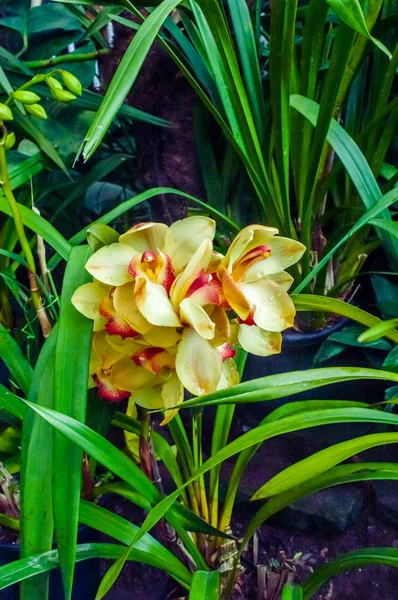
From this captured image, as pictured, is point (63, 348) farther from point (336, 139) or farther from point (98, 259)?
point (336, 139)

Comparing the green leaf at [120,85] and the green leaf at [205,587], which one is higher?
the green leaf at [120,85]

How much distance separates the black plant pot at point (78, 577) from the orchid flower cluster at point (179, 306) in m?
0.39

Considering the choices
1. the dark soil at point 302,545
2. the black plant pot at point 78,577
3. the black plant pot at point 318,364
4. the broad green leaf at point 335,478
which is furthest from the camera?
the black plant pot at point 318,364

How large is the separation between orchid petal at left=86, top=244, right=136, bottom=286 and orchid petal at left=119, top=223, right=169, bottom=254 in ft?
0.05

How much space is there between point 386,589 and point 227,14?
1.05 metres

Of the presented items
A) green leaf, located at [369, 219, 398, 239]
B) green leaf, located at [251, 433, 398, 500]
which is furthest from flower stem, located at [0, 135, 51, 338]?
green leaf, located at [369, 219, 398, 239]

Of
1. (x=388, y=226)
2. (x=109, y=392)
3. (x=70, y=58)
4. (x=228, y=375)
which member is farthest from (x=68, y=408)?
(x=70, y=58)

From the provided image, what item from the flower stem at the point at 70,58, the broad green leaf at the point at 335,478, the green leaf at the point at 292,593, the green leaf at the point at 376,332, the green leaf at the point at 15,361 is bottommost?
the green leaf at the point at 292,593

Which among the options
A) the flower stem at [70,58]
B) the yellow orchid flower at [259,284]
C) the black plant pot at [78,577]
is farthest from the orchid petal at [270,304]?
the flower stem at [70,58]

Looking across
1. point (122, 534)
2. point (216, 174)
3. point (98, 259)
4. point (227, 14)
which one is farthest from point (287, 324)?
point (227, 14)

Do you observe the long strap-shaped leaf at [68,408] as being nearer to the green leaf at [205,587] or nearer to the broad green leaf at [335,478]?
the green leaf at [205,587]

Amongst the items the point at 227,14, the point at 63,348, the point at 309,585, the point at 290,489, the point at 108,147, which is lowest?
the point at 309,585

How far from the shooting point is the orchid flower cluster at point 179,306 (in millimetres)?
418

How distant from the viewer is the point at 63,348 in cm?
45
